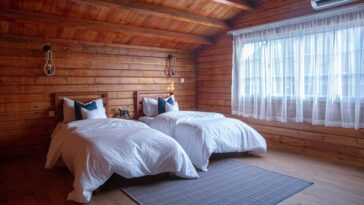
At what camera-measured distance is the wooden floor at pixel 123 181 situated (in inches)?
104

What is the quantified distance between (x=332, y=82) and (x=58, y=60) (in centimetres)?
433

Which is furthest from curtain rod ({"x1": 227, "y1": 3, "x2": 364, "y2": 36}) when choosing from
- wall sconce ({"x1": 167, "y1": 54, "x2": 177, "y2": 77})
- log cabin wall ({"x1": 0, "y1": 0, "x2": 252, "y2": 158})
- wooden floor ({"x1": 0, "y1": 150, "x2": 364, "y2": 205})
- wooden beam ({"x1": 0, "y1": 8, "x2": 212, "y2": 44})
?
wooden floor ({"x1": 0, "y1": 150, "x2": 364, "y2": 205})

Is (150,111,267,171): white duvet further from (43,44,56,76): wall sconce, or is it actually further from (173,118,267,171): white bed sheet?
(43,44,56,76): wall sconce

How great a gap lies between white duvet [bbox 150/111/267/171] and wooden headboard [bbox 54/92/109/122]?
1277mm

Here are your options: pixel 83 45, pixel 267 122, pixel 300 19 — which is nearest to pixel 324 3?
pixel 300 19

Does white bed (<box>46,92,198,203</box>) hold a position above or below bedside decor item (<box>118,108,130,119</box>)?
below

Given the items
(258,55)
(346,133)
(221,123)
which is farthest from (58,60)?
(346,133)

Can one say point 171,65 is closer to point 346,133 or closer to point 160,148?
point 160,148

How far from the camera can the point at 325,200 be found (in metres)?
2.61

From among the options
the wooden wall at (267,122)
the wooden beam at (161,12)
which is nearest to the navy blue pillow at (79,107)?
the wooden beam at (161,12)

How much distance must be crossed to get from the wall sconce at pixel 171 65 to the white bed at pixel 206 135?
1605 mm

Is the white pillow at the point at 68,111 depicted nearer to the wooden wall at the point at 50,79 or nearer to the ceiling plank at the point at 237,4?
the wooden wall at the point at 50,79

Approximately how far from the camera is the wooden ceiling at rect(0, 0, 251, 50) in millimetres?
3672

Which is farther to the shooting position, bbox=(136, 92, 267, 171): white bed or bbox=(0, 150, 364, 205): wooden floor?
bbox=(136, 92, 267, 171): white bed
